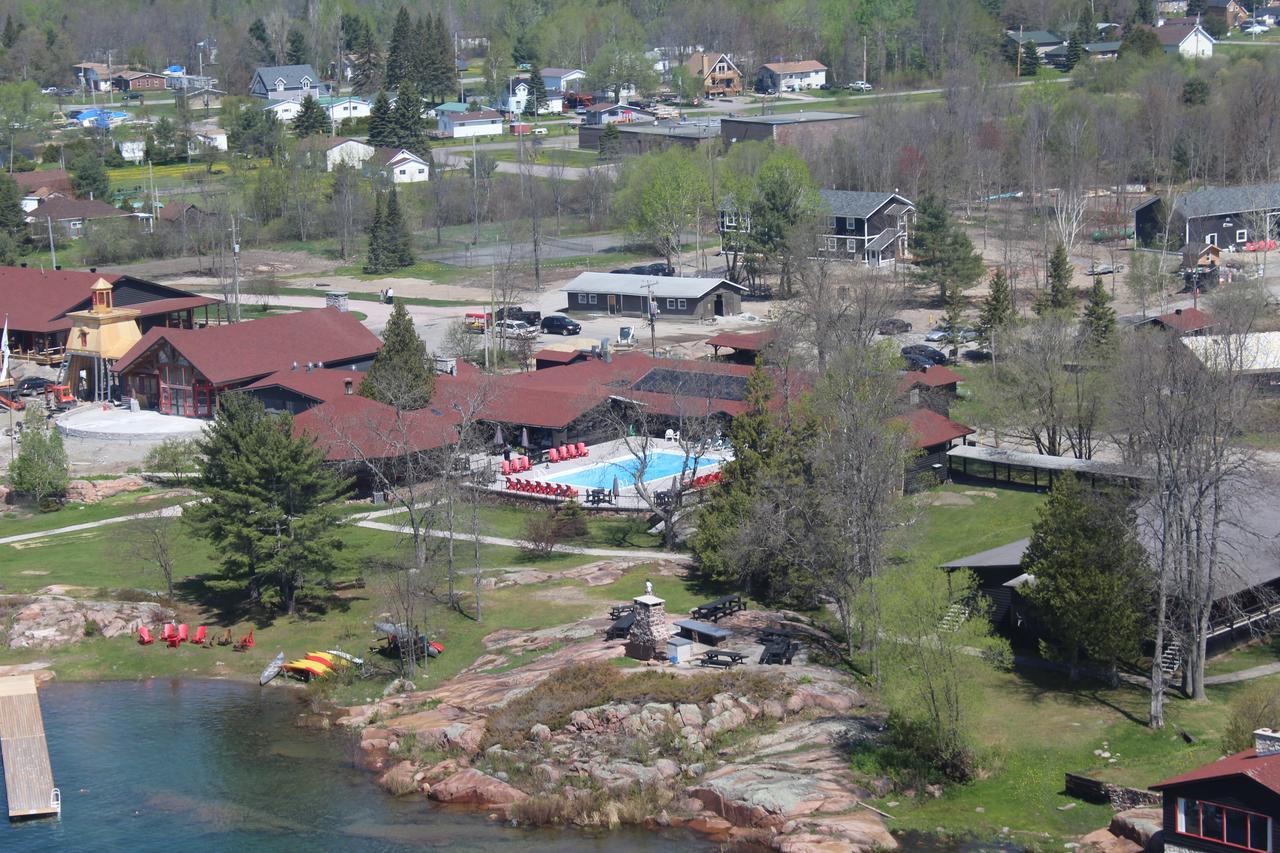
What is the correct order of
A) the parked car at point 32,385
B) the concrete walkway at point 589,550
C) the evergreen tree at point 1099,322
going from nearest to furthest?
the concrete walkway at point 589,550 → the evergreen tree at point 1099,322 → the parked car at point 32,385

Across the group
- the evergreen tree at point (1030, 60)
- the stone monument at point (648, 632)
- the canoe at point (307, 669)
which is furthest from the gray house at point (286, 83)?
the stone monument at point (648, 632)

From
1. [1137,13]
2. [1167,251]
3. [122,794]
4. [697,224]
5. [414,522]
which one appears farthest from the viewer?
[1137,13]

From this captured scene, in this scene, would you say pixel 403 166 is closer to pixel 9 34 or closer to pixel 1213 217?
pixel 1213 217

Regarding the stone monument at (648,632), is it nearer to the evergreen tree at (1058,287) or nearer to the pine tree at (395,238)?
the evergreen tree at (1058,287)

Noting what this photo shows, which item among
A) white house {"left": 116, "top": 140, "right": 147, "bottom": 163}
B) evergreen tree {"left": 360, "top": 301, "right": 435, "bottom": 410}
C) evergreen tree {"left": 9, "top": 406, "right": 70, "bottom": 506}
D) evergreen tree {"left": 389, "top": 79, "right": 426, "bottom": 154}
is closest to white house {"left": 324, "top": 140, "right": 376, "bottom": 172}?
evergreen tree {"left": 389, "top": 79, "right": 426, "bottom": 154}

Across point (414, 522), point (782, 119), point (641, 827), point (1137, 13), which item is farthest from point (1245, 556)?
point (1137, 13)

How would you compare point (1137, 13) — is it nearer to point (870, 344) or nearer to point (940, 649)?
point (870, 344)
